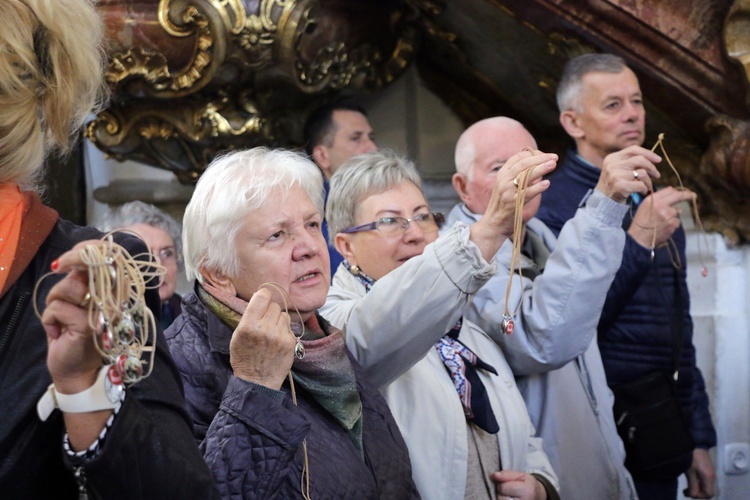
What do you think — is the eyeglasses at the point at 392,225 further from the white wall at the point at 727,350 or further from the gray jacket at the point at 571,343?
the white wall at the point at 727,350

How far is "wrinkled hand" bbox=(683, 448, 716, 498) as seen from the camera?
3725mm

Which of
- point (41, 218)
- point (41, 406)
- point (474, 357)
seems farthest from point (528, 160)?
point (41, 406)

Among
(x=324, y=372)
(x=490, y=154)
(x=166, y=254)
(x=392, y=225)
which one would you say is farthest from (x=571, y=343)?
(x=166, y=254)

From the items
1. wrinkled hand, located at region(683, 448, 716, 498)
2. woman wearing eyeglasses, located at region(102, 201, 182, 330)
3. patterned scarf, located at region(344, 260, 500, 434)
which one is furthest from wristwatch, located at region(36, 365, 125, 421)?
wrinkled hand, located at region(683, 448, 716, 498)

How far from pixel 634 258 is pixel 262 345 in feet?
5.34

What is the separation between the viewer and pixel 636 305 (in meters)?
3.44

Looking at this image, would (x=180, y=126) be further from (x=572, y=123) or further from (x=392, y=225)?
(x=392, y=225)

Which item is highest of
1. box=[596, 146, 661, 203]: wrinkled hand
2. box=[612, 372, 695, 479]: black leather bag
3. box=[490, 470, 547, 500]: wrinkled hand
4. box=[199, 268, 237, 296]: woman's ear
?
box=[596, 146, 661, 203]: wrinkled hand

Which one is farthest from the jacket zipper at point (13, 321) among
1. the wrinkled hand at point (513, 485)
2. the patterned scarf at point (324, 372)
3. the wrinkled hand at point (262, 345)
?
the wrinkled hand at point (513, 485)

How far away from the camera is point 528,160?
2.46 metres

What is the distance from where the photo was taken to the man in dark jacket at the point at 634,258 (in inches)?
130

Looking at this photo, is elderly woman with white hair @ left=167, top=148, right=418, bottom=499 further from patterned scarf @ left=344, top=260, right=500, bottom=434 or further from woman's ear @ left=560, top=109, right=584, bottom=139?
woman's ear @ left=560, top=109, right=584, bottom=139

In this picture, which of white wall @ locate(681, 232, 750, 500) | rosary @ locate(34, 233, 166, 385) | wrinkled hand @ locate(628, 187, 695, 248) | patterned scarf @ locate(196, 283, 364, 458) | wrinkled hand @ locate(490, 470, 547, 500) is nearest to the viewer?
rosary @ locate(34, 233, 166, 385)

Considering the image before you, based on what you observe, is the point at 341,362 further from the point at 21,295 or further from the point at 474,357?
the point at 21,295
